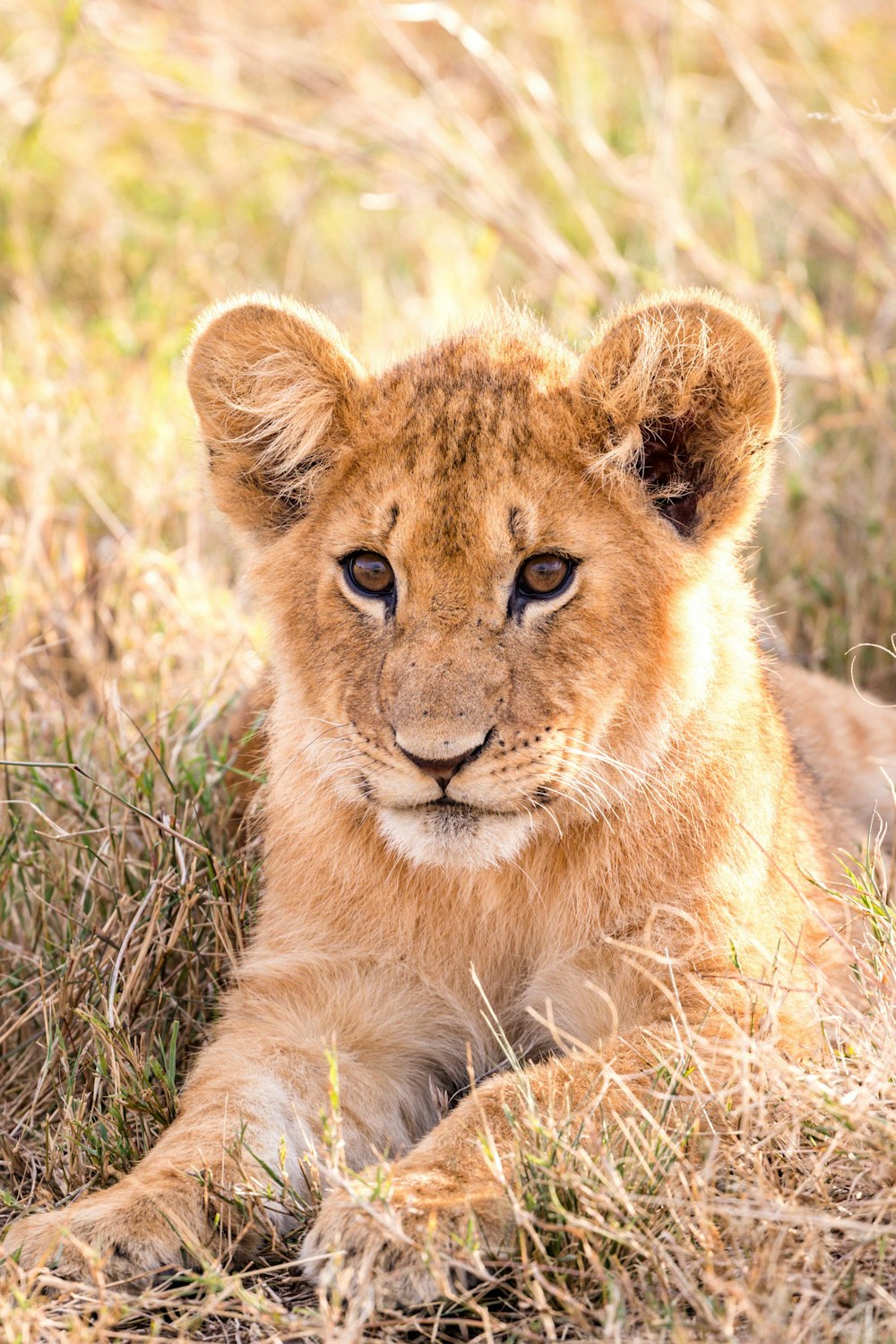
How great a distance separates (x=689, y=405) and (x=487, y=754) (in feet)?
2.66

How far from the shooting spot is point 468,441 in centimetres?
303

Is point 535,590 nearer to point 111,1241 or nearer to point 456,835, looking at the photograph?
point 456,835

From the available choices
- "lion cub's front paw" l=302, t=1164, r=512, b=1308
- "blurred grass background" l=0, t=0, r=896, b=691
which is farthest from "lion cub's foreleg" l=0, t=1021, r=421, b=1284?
"blurred grass background" l=0, t=0, r=896, b=691

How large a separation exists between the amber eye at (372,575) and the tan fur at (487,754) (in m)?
0.02

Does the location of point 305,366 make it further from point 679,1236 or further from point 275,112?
point 275,112

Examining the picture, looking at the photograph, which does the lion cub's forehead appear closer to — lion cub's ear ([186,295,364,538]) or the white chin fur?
lion cub's ear ([186,295,364,538])

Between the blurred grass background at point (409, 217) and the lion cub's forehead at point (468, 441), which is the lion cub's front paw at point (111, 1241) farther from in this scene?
the blurred grass background at point (409, 217)

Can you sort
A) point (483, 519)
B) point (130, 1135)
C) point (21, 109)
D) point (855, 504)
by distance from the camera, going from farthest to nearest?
point (21, 109), point (855, 504), point (130, 1135), point (483, 519)

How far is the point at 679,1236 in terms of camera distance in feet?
7.79

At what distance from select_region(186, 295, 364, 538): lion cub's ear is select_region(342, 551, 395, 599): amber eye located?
30cm

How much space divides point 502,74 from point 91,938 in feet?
13.3

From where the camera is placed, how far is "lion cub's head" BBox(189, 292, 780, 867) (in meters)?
2.85

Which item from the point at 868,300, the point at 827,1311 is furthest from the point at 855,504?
the point at 827,1311

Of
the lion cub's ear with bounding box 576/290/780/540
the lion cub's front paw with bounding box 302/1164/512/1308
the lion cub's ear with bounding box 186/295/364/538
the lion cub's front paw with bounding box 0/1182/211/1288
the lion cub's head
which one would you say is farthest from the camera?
the lion cub's ear with bounding box 186/295/364/538
